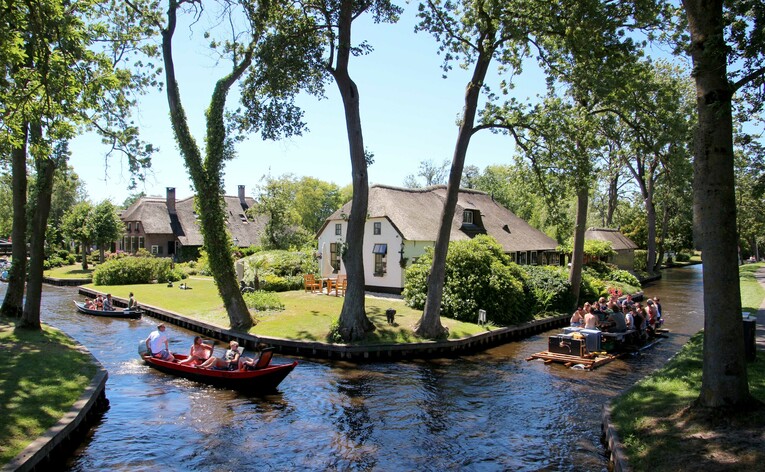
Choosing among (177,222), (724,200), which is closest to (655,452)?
(724,200)

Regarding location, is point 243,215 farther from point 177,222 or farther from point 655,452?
point 655,452

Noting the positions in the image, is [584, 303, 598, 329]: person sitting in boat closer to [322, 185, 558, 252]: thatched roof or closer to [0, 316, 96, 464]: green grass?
[322, 185, 558, 252]: thatched roof

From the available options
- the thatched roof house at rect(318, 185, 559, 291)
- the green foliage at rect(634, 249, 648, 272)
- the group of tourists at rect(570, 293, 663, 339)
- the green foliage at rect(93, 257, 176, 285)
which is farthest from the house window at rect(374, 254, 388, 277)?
the green foliage at rect(634, 249, 648, 272)

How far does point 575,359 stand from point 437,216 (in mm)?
18215

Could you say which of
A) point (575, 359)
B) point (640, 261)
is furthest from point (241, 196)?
point (575, 359)

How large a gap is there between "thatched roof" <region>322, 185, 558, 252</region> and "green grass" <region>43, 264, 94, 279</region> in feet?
86.3

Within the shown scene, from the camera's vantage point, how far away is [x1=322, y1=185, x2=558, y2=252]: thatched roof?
3227cm

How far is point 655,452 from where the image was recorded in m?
8.83

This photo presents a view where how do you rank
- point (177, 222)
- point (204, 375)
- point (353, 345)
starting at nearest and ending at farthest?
1. point (204, 375)
2. point (353, 345)
3. point (177, 222)

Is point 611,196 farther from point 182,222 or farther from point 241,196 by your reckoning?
point 182,222

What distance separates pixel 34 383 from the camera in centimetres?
1284

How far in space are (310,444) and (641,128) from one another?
1561 centimetres

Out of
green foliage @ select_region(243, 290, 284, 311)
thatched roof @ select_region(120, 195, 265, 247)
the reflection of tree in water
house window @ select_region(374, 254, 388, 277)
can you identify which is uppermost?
thatched roof @ select_region(120, 195, 265, 247)

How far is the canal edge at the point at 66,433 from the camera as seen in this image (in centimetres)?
917
